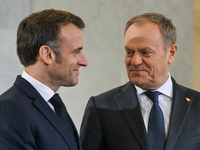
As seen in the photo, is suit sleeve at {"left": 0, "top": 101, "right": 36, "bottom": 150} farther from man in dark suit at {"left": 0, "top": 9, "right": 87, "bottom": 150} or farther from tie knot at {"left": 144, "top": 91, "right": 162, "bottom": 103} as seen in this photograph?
tie knot at {"left": 144, "top": 91, "right": 162, "bottom": 103}

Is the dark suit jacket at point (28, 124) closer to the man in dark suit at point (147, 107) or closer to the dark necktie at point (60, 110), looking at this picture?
the dark necktie at point (60, 110)

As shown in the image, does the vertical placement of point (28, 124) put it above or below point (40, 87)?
below

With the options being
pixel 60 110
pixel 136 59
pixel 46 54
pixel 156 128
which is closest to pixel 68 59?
pixel 46 54

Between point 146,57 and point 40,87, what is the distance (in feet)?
2.08

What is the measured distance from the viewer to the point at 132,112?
1789 millimetres

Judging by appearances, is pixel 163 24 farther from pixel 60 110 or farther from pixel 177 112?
pixel 60 110

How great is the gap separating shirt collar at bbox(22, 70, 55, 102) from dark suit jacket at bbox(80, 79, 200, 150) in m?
0.40

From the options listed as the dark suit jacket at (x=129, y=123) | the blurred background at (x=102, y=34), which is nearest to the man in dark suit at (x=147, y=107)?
the dark suit jacket at (x=129, y=123)

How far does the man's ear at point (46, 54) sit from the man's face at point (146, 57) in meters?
0.49

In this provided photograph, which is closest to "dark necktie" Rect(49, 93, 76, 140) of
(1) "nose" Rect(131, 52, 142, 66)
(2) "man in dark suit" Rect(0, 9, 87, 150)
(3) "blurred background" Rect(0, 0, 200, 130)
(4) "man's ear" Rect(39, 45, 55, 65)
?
(2) "man in dark suit" Rect(0, 9, 87, 150)

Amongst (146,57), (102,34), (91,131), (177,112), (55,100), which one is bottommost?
(91,131)

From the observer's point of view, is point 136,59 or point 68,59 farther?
point 136,59

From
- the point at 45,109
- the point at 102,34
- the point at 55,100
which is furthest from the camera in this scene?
the point at 102,34

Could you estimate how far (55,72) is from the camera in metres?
1.53
